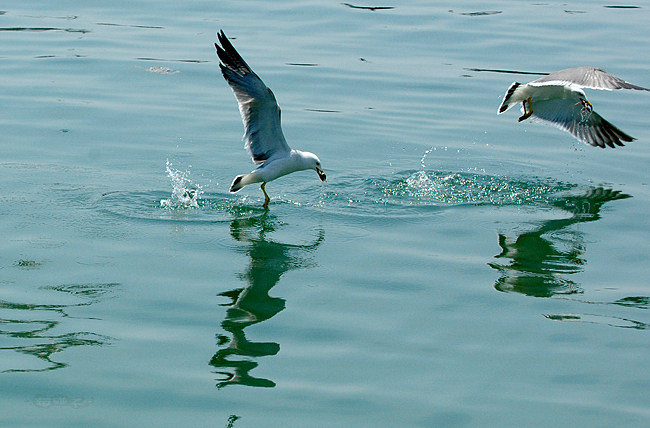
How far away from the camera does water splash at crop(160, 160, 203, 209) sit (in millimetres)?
8898

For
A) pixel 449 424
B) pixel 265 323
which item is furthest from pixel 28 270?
pixel 449 424

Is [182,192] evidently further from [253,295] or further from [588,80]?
[588,80]

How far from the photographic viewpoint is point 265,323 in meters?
6.42

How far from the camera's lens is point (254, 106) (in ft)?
28.6

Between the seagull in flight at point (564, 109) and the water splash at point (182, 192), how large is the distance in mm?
3481

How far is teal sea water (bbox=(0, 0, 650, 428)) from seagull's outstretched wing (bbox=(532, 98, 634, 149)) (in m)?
0.35

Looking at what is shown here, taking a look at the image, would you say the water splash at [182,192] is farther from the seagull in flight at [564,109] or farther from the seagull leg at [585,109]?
the seagull leg at [585,109]

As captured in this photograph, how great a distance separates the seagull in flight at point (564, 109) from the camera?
10.1 meters

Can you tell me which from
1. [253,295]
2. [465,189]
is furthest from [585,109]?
[253,295]

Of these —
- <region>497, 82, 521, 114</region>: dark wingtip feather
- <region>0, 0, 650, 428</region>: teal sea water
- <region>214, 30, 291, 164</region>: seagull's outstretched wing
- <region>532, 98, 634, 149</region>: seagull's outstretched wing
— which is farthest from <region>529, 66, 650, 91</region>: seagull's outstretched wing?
<region>214, 30, 291, 164</region>: seagull's outstretched wing

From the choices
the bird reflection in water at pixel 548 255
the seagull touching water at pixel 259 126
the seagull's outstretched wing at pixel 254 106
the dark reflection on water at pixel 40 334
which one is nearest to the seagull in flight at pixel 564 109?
the bird reflection in water at pixel 548 255

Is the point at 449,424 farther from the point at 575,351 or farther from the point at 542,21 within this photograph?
the point at 542,21

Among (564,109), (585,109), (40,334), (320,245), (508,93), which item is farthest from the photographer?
(564,109)

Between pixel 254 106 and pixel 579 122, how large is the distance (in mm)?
4266
